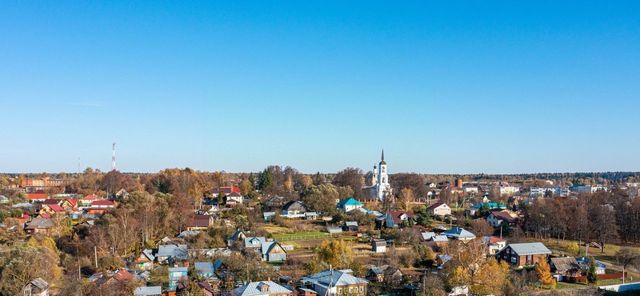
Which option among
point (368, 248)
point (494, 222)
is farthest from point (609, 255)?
point (368, 248)

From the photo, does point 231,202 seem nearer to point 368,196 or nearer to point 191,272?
point 368,196

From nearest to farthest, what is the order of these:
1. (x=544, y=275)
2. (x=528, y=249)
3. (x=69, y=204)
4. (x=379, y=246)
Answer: (x=544, y=275), (x=528, y=249), (x=379, y=246), (x=69, y=204)

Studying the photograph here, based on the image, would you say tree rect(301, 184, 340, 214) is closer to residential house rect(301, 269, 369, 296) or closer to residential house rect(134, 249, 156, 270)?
residential house rect(134, 249, 156, 270)

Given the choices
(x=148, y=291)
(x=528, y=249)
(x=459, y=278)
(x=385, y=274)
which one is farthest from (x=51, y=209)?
(x=528, y=249)

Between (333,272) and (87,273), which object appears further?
(87,273)

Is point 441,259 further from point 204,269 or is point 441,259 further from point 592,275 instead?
point 204,269

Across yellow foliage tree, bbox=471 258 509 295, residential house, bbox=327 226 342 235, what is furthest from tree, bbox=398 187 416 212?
yellow foliage tree, bbox=471 258 509 295
